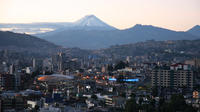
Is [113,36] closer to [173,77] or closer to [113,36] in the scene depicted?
[113,36]

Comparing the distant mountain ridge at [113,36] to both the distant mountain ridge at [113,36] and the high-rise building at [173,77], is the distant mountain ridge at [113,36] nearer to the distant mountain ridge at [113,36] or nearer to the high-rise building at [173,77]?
the distant mountain ridge at [113,36]

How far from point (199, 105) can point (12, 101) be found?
733 centimetres

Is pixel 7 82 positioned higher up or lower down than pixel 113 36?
higher up

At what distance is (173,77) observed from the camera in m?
34.8

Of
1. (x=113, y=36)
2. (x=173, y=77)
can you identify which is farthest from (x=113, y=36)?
(x=173, y=77)

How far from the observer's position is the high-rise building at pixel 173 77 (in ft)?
112

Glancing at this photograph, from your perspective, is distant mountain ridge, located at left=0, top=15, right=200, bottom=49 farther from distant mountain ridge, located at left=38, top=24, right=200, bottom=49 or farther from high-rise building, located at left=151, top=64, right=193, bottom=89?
high-rise building, located at left=151, top=64, right=193, bottom=89

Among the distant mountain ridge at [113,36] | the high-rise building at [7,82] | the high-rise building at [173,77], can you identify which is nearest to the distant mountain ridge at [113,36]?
the distant mountain ridge at [113,36]

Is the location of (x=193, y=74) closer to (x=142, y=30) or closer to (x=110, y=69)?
(x=110, y=69)

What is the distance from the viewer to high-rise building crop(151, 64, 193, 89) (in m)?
34.2

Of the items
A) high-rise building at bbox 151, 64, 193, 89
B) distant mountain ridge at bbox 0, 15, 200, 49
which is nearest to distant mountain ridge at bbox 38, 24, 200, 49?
distant mountain ridge at bbox 0, 15, 200, 49

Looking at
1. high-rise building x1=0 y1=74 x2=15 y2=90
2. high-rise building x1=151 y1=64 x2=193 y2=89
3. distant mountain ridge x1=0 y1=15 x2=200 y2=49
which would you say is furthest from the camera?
distant mountain ridge x1=0 y1=15 x2=200 y2=49

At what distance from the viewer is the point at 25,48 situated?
105 m

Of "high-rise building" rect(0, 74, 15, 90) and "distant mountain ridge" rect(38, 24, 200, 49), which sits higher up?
"high-rise building" rect(0, 74, 15, 90)
